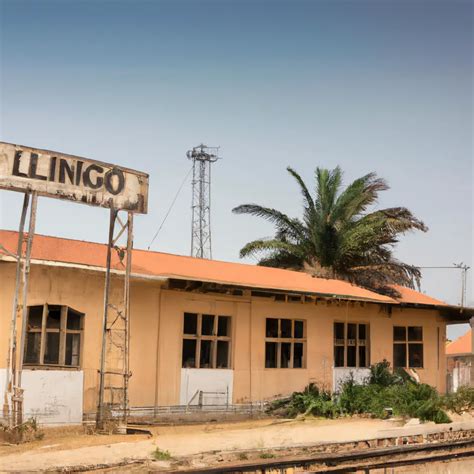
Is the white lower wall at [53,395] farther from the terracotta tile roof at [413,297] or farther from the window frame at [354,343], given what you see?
the terracotta tile roof at [413,297]

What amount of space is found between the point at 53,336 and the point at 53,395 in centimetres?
133

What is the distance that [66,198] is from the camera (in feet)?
49.5

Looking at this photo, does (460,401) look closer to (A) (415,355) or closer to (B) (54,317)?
(A) (415,355)

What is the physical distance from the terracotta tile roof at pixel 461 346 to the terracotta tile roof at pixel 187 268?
22234 mm

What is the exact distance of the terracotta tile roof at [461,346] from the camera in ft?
149

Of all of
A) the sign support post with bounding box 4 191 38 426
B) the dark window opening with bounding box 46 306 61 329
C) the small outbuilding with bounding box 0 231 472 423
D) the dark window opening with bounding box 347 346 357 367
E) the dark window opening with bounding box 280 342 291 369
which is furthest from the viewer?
the dark window opening with bounding box 347 346 357 367

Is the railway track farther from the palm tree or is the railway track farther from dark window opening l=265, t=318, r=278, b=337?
the palm tree

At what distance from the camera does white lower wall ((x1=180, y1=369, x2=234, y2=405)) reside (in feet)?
60.1

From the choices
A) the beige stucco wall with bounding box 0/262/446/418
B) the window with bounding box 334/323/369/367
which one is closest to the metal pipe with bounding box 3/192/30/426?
the beige stucco wall with bounding box 0/262/446/418

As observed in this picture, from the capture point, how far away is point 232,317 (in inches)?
765

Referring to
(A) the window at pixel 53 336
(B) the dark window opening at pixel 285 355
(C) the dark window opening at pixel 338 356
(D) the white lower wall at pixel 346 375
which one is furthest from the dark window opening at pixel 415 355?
(A) the window at pixel 53 336

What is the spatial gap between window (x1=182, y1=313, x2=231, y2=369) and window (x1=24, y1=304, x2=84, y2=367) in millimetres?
3104

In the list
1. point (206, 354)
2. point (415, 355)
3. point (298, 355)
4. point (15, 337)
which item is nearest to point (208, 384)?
point (206, 354)

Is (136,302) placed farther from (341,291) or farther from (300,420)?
(341,291)
